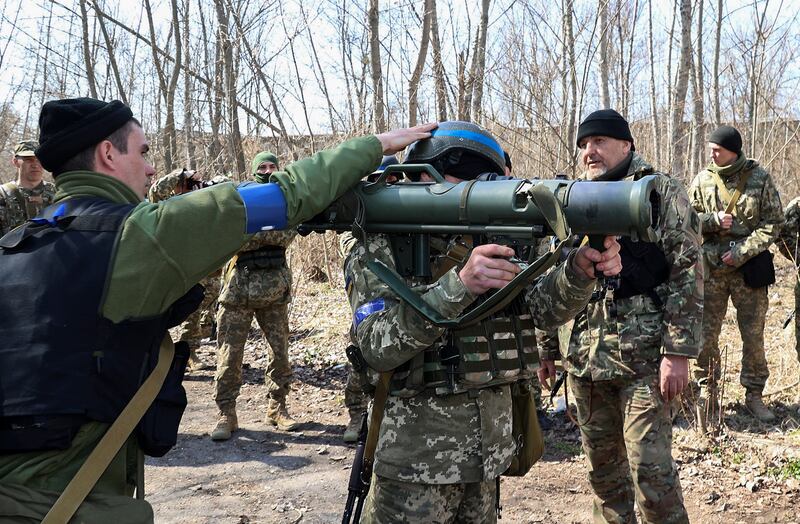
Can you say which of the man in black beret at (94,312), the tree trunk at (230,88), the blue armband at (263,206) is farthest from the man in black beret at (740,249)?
the tree trunk at (230,88)

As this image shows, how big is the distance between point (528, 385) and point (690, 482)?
250 cm

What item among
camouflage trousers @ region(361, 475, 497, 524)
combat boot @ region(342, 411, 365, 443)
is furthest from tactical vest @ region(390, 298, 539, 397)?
combat boot @ region(342, 411, 365, 443)

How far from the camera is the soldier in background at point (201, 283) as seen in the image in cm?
601

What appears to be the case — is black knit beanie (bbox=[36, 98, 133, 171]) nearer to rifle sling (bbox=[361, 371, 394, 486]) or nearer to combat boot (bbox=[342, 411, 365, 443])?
rifle sling (bbox=[361, 371, 394, 486])

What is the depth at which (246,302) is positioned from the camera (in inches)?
225

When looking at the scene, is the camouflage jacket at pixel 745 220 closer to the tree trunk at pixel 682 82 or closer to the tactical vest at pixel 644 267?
the tactical vest at pixel 644 267

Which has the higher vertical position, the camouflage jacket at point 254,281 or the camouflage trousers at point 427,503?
the camouflage jacket at point 254,281

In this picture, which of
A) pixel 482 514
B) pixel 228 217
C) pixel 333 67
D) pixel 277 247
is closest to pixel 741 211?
pixel 277 247

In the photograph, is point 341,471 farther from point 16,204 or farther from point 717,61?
point 717,61

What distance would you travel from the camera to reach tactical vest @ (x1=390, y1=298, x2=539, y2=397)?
2.27 metres

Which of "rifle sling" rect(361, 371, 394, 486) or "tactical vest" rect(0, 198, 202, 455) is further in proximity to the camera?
"rifle sling" rect(361, 371, 394, 486)

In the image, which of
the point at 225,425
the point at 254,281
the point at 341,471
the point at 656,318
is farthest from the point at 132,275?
the point at 225,425

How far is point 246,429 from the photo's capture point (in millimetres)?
5922

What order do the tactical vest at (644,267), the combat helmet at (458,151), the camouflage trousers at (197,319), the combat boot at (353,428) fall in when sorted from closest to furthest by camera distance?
the combat helmet at (458,151), the tactical vest at (644,267), the combat boot at (353,428), the camouflage trousers at (197,319)
